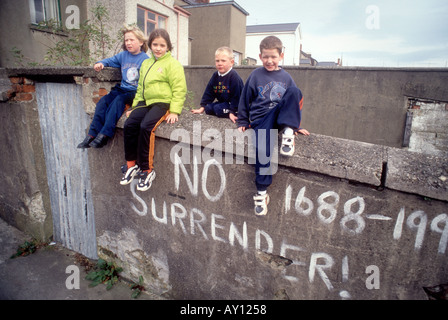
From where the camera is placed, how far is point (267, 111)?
2299mm

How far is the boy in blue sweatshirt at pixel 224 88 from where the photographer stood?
3.07 metres

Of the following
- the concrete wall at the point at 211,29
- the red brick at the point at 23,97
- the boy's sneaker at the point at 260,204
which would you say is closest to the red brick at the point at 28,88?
the red brick at the point at 23,97

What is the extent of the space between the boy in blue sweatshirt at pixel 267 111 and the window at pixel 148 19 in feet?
36.9

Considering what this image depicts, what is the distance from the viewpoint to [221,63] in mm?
3078

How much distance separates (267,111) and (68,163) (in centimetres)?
276

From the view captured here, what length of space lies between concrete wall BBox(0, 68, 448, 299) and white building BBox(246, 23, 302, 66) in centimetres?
3092

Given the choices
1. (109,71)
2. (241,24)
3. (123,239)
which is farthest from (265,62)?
(241,24)

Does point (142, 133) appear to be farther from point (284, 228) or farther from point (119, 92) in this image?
point (284, 228)

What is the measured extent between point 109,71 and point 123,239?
1950 mm

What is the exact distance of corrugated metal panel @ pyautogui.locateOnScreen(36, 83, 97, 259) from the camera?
3295mm

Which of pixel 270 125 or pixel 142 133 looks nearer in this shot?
pixel 270 125

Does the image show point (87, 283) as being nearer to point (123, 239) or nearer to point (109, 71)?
point (123, 239)

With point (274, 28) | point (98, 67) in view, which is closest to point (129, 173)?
point (98, 67)

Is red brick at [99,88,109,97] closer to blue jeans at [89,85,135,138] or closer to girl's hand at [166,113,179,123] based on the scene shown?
blue jeans at [89,85,135,138]
